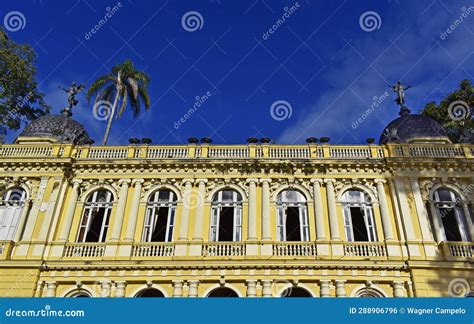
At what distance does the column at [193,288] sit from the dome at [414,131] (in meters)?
10.8

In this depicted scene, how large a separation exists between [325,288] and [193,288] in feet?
16.3

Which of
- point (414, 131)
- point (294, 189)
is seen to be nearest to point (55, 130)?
point (294, 189)

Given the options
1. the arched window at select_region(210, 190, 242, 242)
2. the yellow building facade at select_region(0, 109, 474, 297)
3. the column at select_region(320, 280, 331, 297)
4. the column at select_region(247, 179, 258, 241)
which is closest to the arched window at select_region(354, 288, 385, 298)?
the yellow building facade at select_region(0, 109, 474, 297)

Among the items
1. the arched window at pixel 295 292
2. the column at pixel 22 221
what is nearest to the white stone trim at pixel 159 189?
the column at pixel 22 221

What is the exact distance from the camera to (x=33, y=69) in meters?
16.5

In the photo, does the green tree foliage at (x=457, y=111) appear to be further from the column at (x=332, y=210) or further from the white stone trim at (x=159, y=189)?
the white stone trim at (x=159, y=189)

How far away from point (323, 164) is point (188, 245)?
22.3 ft

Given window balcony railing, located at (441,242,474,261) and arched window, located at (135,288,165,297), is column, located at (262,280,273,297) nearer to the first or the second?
arched window, located at (135,288,165,297)

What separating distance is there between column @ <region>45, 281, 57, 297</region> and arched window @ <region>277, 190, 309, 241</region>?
8.92 m

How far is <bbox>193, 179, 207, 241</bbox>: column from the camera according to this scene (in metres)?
15.8

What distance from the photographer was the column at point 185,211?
15.8m

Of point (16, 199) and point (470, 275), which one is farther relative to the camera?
point (16, 199)

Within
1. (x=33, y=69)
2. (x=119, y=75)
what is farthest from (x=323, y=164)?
(x=119, y=75)
